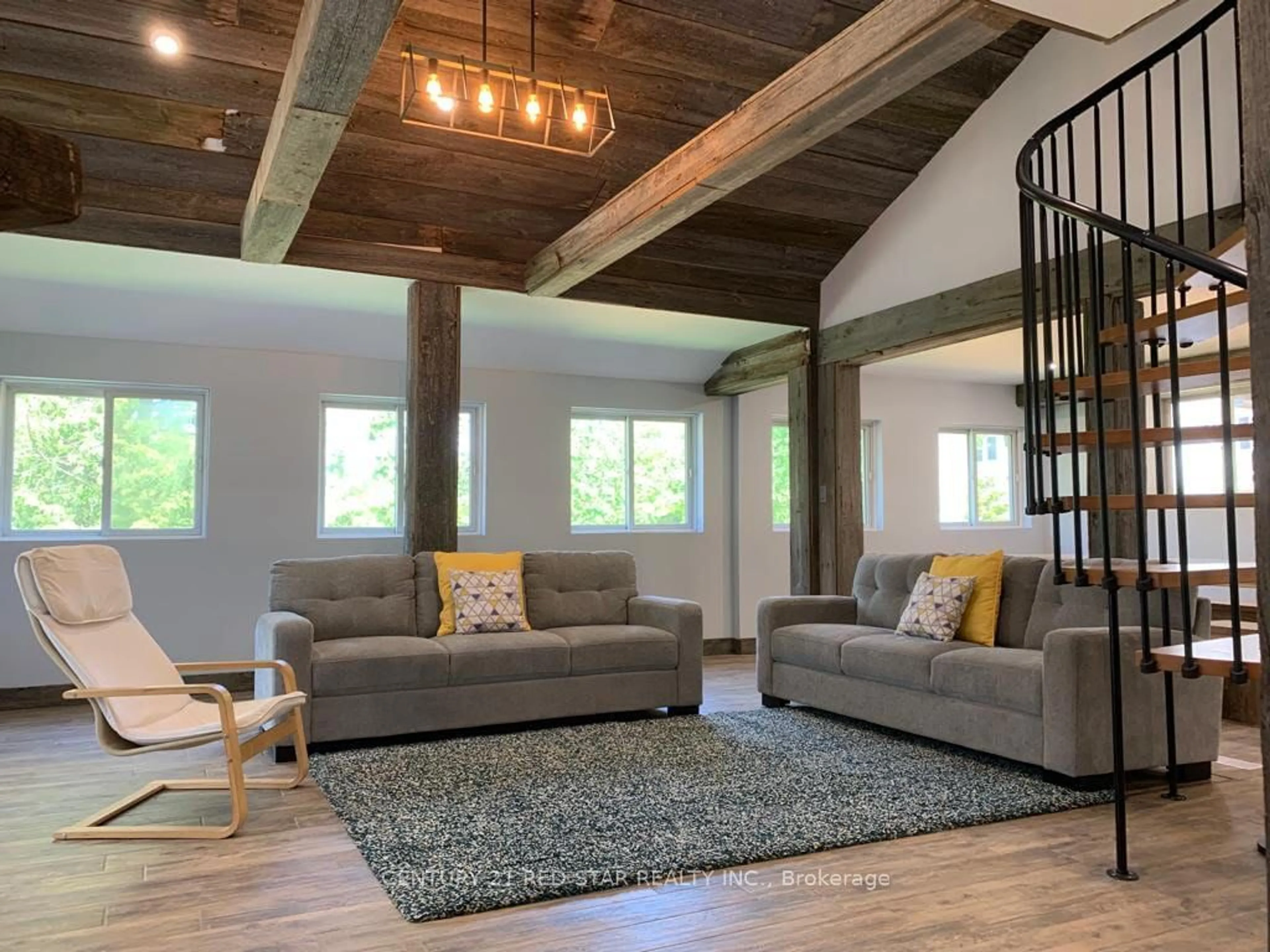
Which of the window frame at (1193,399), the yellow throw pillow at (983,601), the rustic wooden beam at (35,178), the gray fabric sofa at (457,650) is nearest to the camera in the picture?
the rustic wooden beam at (35,178)

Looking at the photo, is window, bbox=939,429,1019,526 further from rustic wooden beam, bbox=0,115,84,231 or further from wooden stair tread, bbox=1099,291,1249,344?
rustic wooden beam, bbox=0,115,84,231

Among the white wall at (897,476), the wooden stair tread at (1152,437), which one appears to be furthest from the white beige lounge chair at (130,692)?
the white wall at (897,476)

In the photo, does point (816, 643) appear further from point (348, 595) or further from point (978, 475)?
point (978, 475)

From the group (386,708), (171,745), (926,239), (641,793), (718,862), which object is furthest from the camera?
(926,239)

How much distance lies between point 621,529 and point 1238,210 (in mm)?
4472

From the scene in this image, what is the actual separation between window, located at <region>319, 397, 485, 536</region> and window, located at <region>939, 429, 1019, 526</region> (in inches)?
171

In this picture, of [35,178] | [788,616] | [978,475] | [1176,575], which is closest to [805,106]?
[1176,575]

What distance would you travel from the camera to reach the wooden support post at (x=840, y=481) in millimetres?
6062

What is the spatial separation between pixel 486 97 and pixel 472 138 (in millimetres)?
1025

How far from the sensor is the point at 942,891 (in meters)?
2.47

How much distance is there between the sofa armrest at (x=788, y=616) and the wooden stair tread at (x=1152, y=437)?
2020 mm

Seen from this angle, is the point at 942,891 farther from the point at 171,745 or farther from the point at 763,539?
the point at 763,539

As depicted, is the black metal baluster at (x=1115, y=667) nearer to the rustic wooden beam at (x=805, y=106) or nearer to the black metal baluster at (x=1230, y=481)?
the black metal baluster at (x=1230, y=481)

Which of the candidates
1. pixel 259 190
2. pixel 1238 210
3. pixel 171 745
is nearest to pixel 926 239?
pixel 1238 210
